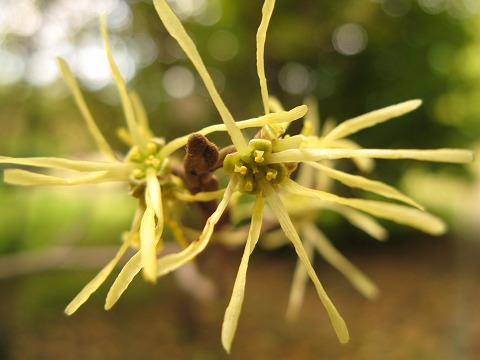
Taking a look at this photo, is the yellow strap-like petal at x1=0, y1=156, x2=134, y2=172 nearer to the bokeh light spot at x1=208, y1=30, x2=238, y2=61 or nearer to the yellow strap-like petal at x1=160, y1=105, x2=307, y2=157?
the yellow strap-like petal at x1=160, y1=105, x2=307, y2=157

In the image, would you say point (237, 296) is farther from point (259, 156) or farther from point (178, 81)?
point (178, 81)

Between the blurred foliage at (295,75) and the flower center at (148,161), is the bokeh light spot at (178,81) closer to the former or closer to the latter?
the blurred foliage at (295,75)

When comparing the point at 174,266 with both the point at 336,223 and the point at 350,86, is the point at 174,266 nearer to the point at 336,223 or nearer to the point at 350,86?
the point at 350,86

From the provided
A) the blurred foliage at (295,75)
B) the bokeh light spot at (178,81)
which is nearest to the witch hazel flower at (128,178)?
the blurred foliage at (295,75)

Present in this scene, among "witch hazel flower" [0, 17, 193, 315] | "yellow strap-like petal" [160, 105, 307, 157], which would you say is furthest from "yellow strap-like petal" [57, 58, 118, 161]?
"yellow strap-like petal" [160, 105, 307, 157]

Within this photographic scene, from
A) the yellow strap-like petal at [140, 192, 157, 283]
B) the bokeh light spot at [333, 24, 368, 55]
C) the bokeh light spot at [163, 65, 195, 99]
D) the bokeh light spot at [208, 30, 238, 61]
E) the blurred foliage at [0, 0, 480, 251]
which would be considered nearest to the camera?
the yellow strap-like petal at [140, 192, 157, 283]

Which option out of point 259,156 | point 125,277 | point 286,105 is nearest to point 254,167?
point 259,156
